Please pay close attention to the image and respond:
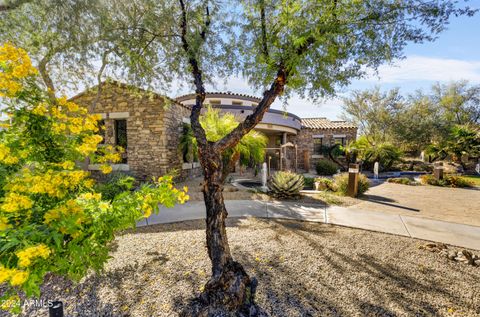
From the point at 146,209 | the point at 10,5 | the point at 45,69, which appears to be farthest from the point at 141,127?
the point at 146,209

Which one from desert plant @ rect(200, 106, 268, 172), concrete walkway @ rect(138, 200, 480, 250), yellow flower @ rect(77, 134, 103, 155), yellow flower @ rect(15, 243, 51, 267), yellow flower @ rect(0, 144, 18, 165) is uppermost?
desert plant @ rect(200, 106, 268, 172)

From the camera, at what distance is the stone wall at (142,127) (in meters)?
9.01

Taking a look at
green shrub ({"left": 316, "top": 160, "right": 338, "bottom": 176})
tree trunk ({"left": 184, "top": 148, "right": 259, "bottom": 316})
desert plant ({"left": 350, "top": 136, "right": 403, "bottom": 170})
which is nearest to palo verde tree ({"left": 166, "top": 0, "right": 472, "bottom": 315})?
tree trunk ({"left": 184, "top": 148, "right": 259, "bottom": 316})

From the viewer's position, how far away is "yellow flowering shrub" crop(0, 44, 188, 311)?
160 cm

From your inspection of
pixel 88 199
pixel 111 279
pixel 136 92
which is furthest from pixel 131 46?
pixel 111 279

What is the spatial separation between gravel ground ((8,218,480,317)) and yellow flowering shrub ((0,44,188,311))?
88 cm

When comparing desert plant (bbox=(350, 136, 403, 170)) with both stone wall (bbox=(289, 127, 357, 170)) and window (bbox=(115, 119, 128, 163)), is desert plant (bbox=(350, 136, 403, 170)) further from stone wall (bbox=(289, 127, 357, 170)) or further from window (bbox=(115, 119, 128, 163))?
window (bbox=(115, 119, 128, 163))

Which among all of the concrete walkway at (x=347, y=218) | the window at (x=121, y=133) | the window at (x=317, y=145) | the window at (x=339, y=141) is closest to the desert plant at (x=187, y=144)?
the window at (x=121, y=133)

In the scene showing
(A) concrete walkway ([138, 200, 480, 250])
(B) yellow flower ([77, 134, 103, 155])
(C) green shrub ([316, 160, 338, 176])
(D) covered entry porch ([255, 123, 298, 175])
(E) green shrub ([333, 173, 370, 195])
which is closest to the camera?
(B) yellow flower ([77, 134, 103, 155])

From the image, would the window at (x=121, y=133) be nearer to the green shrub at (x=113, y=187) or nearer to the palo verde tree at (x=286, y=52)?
the green shrub at (x=113, y=187)

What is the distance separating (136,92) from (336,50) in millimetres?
4189

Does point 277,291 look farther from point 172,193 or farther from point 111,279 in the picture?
point 111,279

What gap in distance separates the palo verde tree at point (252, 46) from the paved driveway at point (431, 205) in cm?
468

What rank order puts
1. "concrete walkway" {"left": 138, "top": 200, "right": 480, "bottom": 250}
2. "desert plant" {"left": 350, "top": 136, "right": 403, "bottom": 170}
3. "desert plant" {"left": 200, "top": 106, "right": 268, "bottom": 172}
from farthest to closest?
"desert plant" {"left": 350, "top": 136, "right": 403, "bottom": 170}
"desert plant" {"left": 200, "top": 106, "right": 268, "bottom": 172}
"concrete walkway" {"left": 138, "top": 200, "right": 480, "bottom": 250}
